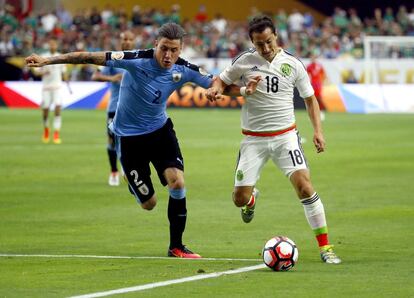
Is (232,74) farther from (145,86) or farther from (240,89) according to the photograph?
(145,86)

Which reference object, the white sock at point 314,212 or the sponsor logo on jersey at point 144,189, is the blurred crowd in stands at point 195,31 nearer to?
the sponsor logo on jersey at point 144,189

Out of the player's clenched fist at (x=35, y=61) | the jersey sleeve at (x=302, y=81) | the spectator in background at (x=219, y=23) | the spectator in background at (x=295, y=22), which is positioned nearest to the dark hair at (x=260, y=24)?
the jersey sleeve at (x=302, y=81)

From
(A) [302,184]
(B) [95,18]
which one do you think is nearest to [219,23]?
(B) [95,18]

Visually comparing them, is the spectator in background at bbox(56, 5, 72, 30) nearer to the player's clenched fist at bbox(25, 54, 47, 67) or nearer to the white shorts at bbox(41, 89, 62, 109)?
the white shorts at bbox(41, 89, 62, 109)

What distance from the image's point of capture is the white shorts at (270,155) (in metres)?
13.1

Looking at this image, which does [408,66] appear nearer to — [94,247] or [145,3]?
[145,3]

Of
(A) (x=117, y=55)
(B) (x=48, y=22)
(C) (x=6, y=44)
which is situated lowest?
(C) (x=6, y=44)

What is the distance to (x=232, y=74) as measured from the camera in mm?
13297

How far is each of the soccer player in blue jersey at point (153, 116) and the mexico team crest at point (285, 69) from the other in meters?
0.53

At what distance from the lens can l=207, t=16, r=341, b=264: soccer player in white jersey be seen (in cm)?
1296

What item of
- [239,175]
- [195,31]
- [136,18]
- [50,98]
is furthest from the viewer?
[136,18]

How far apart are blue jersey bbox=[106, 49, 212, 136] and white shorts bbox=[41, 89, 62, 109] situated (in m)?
18.6

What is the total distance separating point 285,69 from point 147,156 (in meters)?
1.94

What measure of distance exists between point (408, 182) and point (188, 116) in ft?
71.5
